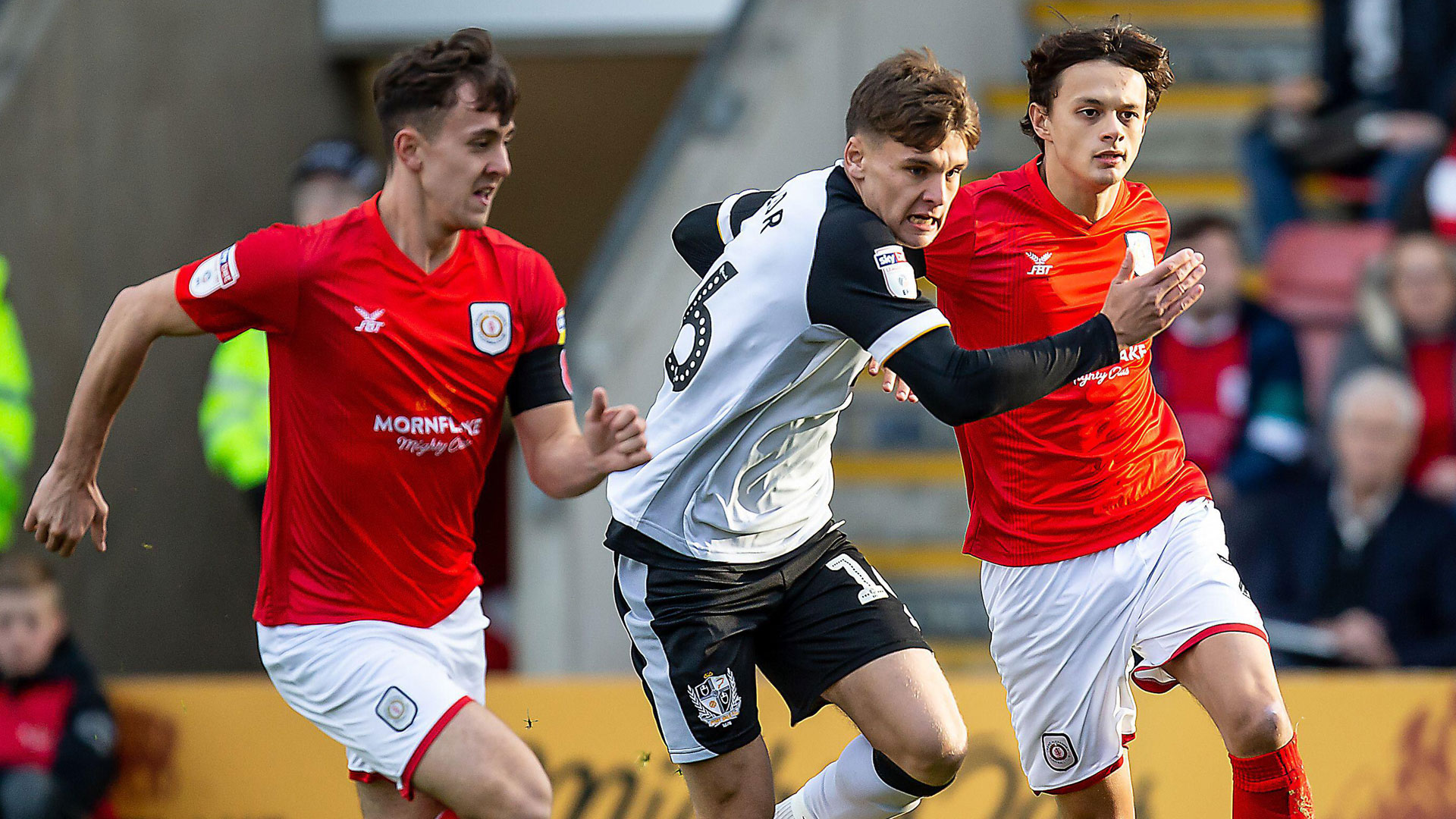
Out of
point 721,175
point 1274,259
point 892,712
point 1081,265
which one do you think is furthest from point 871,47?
point 892,712

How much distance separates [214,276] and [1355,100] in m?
5.67

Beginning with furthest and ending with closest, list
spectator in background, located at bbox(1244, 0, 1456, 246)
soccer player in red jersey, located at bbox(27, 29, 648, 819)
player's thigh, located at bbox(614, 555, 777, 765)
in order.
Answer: spectator in background, located at bbox(1244, 0, 1456, 246), player's thigh, located at bbox(614, 555, 777, 765), soccer player in red jersey, located at bbox(27, 29, 648, 819)

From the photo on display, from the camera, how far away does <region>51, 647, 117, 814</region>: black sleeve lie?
6.35 metres

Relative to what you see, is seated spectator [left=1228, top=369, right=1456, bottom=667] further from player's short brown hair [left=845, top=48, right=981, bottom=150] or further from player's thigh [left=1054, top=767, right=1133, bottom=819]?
player's short brown hair [left=845, top=48, right=981, bottom=150]

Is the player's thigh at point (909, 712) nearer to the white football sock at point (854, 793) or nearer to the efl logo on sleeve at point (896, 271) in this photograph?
the white football sock at point (854, 793)

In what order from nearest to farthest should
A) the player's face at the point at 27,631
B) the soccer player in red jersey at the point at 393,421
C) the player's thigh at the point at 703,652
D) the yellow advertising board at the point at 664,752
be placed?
the soccer player in red jersey at the point at 393,421
the player's thigh at the point at 703,652
the yellow advertising board at the point at 664,752
the player's face at the point at 27,631

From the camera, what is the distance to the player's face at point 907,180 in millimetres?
3840

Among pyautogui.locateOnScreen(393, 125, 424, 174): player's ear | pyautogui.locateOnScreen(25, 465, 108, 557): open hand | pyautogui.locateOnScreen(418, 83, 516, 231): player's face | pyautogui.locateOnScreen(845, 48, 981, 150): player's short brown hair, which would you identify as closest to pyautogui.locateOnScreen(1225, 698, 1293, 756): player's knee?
pyautogui.locateOnScreen(845, 48, 981, 150): player's short brown hair

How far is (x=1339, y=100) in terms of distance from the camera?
25.6 feet

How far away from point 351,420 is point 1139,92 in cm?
204

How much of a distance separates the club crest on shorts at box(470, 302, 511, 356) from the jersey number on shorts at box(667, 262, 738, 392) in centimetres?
41

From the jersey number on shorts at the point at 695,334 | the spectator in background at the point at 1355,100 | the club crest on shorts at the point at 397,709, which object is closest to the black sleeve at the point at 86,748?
the club crest on shorts at the point at 397,709

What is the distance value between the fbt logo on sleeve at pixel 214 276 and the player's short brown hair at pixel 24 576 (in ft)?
9.80

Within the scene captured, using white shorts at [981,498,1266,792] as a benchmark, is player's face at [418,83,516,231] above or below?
above
